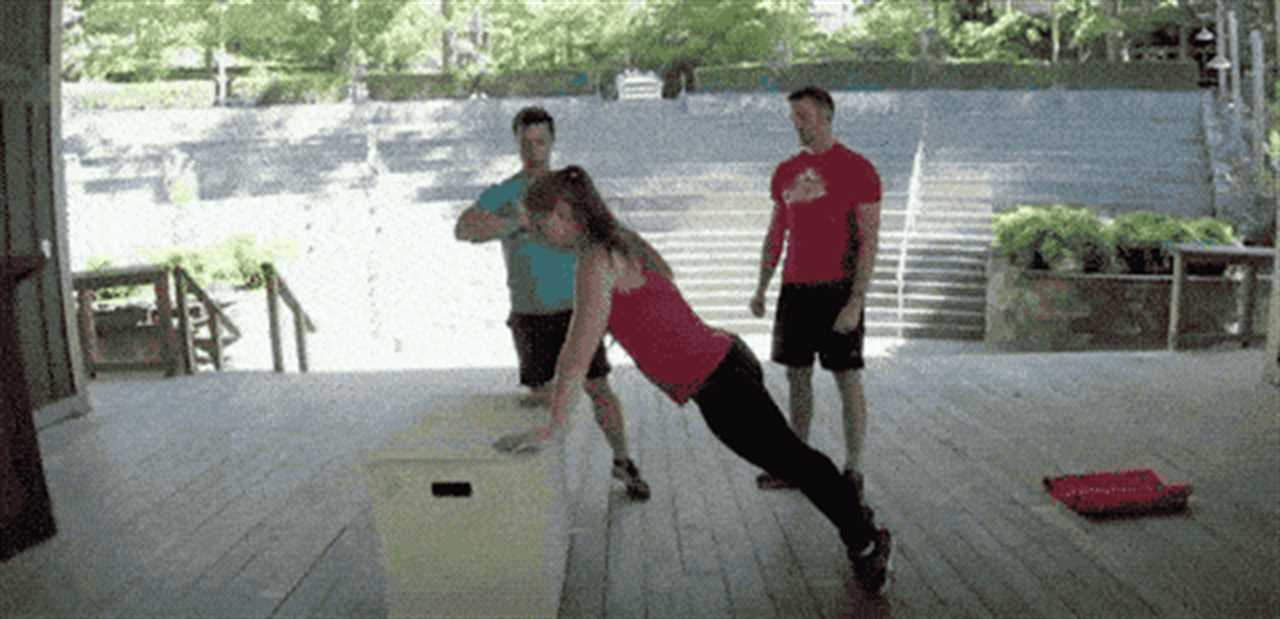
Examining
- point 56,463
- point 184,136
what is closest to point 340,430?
point 56,463

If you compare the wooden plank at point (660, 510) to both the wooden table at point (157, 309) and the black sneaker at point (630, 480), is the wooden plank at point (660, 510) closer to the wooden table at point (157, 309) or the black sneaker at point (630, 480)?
the black sneaker at point (630, 480)

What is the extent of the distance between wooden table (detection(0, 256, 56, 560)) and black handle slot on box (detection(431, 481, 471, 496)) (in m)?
2.09

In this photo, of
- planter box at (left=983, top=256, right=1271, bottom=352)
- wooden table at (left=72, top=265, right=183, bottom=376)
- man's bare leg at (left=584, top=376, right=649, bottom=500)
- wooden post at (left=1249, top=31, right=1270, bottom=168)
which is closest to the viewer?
man's bare leg at (left=584, top=376, right=649, bottom=500)

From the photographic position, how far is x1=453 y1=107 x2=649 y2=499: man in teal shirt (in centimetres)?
427

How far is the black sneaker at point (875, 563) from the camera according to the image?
373cm

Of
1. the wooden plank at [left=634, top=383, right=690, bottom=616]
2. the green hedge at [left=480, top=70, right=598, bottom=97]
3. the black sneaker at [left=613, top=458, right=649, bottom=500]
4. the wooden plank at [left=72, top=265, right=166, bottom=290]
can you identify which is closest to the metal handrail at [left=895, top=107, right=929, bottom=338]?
the wooden plank at [left=634, top=383, right=690, bottom=616]

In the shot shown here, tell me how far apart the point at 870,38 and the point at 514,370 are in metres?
27.7

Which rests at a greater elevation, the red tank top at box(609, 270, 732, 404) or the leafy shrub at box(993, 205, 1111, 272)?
the red tank top at box(609, 270, 732, 404)

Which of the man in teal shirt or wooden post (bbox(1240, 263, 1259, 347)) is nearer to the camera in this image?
the man in teal shirt

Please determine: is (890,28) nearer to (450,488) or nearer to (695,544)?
(695,544)

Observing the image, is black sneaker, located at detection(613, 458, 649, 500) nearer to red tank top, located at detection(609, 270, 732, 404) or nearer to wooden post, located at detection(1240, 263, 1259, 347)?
red tank top, located at detection(609, 270, 732, 404)

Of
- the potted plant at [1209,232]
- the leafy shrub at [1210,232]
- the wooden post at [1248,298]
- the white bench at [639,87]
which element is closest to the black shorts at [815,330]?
the wooden post at [1248,298]

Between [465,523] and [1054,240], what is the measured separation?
994 centimetres

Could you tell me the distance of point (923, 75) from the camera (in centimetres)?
3020
